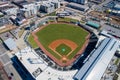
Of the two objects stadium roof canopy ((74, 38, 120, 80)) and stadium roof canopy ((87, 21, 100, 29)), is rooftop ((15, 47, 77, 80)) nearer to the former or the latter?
stadium roof canopy ((74, 38, 120, 80))

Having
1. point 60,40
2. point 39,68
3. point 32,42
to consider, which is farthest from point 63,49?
point 39,68

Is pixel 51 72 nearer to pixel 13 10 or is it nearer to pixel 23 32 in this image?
pixel 23 32

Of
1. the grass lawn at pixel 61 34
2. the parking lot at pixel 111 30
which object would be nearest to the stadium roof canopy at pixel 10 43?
the grass lawn at pixel 61 34

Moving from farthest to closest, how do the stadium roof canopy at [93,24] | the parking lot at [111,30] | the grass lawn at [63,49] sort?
the stadium roof canopy at [93,24] → the parking lot at [111,30] → the grass lawn at [63,49]

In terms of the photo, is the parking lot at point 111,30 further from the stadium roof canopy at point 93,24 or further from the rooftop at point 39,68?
the rooftop at point 39,68

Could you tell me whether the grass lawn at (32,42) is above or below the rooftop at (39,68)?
above

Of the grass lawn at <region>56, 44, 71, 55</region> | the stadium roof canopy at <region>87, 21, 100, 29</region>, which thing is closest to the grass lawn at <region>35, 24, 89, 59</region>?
the grass lawn at <region>56, 44, 71, 55</region>

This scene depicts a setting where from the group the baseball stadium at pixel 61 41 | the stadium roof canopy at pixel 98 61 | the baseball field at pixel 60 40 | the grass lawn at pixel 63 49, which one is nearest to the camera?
the stadium roof canopy at pixel 98 61

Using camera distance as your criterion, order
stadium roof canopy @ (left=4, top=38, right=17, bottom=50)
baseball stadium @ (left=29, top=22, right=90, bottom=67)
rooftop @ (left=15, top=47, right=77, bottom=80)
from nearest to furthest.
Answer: rooftop @ (left=15, top=47, right=77, bottom=80), baseball stadium @ (left=29, top=22, right=90, bottom=67), stadium roof canopy @ (left=4, top=38, right=17, bottom=50)
